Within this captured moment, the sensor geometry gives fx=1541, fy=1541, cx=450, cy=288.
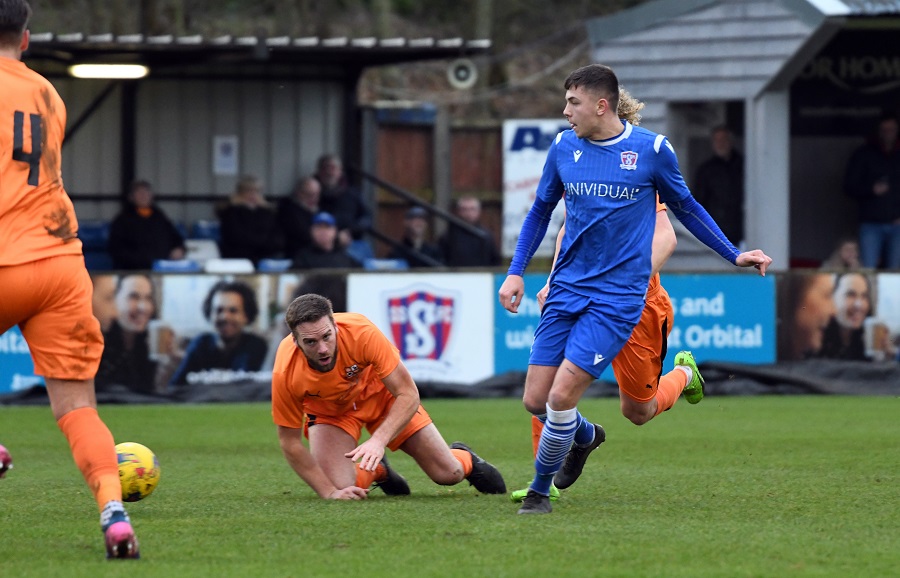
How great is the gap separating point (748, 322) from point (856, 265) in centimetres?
335

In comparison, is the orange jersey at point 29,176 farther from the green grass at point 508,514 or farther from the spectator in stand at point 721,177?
the spectator in stand at point 721,177

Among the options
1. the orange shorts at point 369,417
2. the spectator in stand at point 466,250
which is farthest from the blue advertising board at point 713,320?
the orange shorts at point 369,417

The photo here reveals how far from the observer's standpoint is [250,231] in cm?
1709

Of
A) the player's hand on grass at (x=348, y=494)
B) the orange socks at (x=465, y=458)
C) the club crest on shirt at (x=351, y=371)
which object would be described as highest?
the club crest on shirt at (x=351, y=371)

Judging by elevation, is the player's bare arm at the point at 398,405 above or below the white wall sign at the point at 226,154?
below

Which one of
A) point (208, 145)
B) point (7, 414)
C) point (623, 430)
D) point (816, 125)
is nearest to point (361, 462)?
point (623, 430)

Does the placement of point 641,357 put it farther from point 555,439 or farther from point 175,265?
point 175,265

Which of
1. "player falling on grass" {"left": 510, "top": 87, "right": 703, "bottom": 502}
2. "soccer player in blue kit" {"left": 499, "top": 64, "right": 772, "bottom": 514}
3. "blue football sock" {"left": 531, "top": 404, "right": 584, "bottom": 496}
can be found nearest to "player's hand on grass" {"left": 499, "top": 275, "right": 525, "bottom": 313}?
"soccer player in blue kit" {"left": 499, "top": 64, "right": 772, "bottom": 514}

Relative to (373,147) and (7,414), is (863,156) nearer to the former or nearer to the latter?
(373,147)

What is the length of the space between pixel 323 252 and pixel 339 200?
6.91ft

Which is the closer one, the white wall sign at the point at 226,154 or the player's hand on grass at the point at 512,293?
the player's hand on grass at the point at 512,293

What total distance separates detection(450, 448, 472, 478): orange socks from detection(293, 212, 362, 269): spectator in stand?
7912 millimetres

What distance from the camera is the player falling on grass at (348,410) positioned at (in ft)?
24.0

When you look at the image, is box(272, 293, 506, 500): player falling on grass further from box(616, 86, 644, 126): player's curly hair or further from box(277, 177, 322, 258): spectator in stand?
box(277, 177, 322, 258): spectator in stand
